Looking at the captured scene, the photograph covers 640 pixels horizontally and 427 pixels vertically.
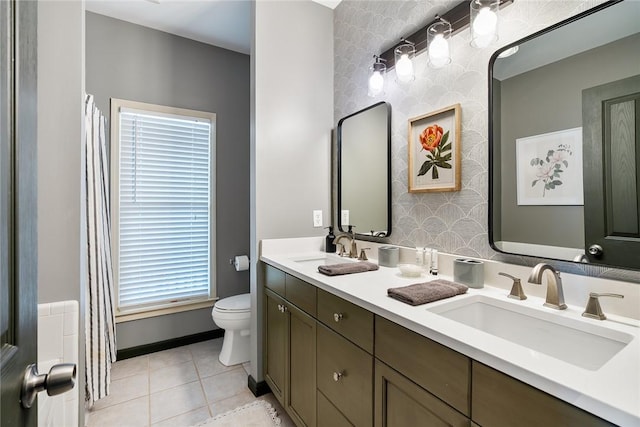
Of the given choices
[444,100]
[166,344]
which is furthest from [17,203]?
[166,344]

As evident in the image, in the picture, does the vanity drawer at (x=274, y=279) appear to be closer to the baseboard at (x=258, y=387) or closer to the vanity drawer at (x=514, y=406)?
the baseboard at (x=258, y=387)

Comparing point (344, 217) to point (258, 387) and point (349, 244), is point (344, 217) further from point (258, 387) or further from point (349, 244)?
point (258, 387)

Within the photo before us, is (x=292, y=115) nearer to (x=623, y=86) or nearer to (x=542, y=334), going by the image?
(x=623, y=86)

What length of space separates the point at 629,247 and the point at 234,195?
8.83ft

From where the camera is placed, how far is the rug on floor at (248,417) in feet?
5.50

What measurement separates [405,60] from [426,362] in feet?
4.89

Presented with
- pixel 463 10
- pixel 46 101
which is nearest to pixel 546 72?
pixel 463 10

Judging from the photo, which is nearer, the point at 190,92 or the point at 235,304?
the point at 235,304

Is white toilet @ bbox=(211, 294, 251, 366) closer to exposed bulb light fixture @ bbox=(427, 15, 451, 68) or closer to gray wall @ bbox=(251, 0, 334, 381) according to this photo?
gray wall @ bbox=(251, 0, 334, 381)

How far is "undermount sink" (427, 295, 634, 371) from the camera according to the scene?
0.83 m

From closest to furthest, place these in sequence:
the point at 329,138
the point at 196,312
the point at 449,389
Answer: the point at 449,389 → the point at 329,138 → the point at 196,312

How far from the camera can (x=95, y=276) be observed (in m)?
1.75

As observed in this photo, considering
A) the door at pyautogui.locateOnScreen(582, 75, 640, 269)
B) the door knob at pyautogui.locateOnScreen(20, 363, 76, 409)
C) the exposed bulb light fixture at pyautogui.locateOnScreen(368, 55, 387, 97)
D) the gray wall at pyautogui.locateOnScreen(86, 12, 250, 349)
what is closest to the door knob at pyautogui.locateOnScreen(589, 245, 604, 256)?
the door at pyautogui.locateOnScreen(582, 75, 640, 269)

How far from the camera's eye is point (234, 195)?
2887 mm
